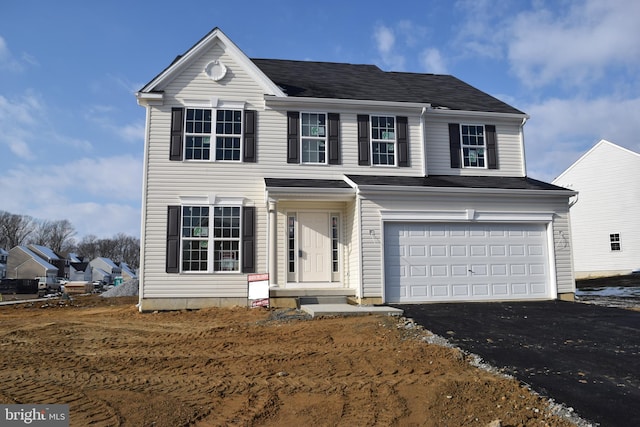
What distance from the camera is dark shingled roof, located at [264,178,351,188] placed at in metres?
12.3

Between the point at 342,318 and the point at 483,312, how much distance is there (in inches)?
128

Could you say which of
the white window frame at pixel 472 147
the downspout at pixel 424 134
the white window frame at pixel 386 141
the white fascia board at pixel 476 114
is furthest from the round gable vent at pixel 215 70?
the white window frame at pixel 472 147

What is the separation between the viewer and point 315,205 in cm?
1309

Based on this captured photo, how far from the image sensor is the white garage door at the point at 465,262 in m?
12.0

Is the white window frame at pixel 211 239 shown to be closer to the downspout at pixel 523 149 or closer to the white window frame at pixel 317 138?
the white window frame at pixel 317 138

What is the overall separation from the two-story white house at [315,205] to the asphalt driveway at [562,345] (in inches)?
51.2

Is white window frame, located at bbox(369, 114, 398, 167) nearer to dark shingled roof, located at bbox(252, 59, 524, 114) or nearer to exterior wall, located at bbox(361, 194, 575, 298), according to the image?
dark shingled roof, located at bbox(252, 59, 524, 114)

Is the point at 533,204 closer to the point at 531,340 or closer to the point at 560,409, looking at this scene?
the point at 531,340

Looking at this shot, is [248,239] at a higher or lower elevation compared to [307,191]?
lower

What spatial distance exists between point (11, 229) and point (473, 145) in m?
86.8

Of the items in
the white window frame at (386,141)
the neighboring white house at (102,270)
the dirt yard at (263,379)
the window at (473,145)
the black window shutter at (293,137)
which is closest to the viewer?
the dirt yard at (263,379)

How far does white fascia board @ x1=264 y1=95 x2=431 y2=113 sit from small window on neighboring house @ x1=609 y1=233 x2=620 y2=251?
19114mm

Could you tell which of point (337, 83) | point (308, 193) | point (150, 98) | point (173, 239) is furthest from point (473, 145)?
point (150, 98)

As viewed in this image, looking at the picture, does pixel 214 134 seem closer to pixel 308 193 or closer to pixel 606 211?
pixel 308 193
